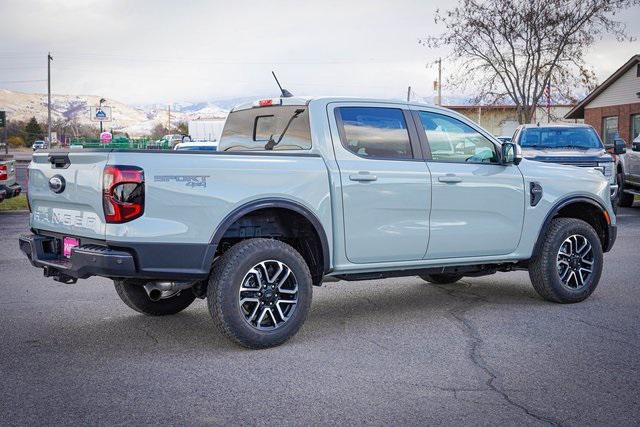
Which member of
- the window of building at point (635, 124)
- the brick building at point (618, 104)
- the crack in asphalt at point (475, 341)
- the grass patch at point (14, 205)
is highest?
the brick building at point (618, 104)

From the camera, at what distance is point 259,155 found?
5.73 meters

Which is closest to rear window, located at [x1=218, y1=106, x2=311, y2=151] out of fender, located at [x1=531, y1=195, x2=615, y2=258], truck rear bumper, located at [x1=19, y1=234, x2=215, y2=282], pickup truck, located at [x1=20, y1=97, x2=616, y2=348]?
pickup truck, located at [x1=20, y1=97, x2=616, y2=348]

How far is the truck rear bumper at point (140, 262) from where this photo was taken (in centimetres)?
520

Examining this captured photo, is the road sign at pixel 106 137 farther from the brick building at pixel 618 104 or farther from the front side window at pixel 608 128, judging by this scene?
the front side window at pixel 608 128

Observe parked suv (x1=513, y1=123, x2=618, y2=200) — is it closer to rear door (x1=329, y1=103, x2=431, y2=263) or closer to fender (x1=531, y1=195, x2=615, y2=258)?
fender (x1=531, y1=195, x2=615, y2=258)

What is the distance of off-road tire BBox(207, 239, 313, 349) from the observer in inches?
A: 216

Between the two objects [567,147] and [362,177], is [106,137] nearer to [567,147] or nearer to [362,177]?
[567,147]

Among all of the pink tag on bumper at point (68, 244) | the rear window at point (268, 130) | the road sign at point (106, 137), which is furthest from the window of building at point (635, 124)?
the pink tag on bumper at point (68, 244)

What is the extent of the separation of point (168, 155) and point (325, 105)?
1.56m

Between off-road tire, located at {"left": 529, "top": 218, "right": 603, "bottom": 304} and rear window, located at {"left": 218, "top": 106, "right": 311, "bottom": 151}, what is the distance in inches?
103

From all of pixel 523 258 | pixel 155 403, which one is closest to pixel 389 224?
pixel 523 258

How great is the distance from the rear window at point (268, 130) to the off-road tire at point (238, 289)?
1.00 meters

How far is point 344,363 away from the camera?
5.37m

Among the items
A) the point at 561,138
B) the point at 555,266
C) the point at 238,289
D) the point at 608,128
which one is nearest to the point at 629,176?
the point at 561,138
